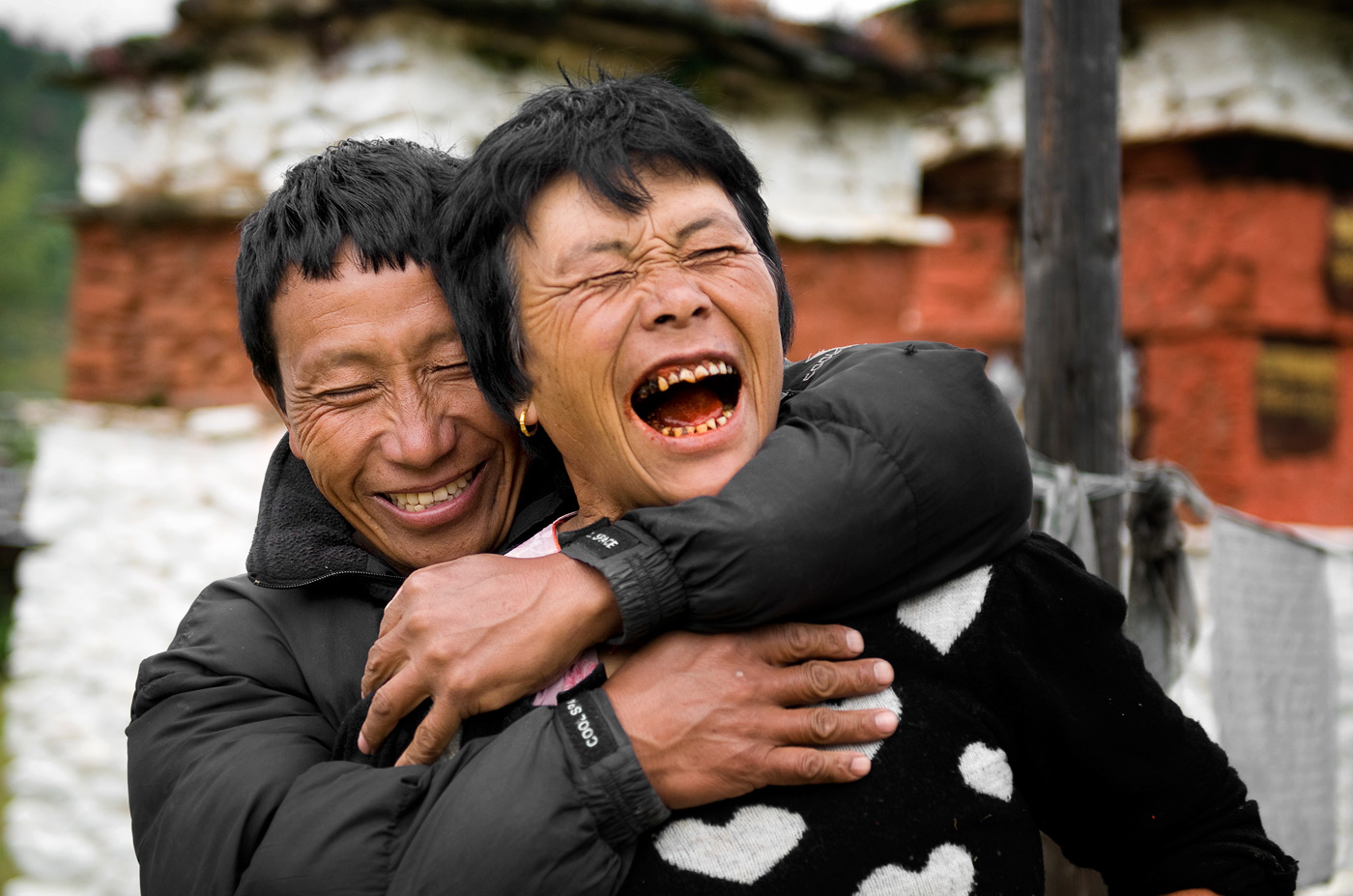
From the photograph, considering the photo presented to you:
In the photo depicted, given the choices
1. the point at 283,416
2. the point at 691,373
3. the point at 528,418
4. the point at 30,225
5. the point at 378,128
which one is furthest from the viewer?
the point at 30,225

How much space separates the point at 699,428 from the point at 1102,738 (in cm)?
75

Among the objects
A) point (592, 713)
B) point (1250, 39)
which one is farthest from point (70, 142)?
point (592, 713)

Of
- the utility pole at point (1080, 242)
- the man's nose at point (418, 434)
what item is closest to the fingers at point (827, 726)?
the man's nose at point (418, 434)

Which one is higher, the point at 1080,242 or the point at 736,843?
the point at 1080,242

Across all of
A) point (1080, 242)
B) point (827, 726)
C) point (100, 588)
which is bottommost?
point (100, 588)

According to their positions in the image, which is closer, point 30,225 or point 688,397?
point 688,397

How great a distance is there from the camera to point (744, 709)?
1463 millimetres

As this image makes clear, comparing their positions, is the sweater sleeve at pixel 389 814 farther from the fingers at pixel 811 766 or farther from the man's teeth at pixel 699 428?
the man's teeth at pixel 699 428

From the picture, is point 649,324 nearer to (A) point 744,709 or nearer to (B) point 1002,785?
(A) point 744,709

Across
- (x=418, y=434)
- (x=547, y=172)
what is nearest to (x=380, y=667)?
(x=418, y=434)

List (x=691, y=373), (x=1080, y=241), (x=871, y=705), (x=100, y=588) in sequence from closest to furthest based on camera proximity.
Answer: (x=871, y=705) → (x=691, y=373) → (x=1080, y=241) → (x=100, y=588)

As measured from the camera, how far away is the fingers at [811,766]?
4.74ft

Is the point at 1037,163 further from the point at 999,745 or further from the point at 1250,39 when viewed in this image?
the point at 1250,39

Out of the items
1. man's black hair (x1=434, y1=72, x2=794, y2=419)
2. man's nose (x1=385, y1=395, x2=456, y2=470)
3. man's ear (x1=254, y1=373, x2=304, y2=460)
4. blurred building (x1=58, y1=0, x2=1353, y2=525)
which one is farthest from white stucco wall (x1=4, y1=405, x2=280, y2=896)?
man's black hair (x1=434, y1=72, x2=794, y2=419)
